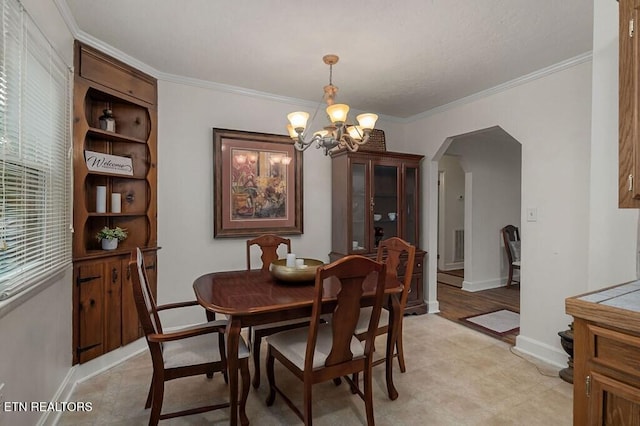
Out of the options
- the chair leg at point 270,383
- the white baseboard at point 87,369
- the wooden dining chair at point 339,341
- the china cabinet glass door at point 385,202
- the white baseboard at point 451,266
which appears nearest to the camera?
the wooden dining chair at point 339,341

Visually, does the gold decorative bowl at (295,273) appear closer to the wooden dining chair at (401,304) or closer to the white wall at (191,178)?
the wooden dining chair at (401,304)

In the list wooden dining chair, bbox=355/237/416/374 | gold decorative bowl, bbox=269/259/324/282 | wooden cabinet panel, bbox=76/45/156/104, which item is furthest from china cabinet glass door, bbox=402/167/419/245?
wooden cabinet panel, bbox=76/45/156/104

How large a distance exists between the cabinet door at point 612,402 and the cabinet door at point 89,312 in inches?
114

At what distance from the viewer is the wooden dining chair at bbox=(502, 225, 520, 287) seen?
205 inches

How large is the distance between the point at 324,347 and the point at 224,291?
2.26ft

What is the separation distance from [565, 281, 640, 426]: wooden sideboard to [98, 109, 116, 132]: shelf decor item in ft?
10.4

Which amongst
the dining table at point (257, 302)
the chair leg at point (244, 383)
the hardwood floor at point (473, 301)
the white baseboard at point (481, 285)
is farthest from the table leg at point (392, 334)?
the white baseboard at point (481, 285)

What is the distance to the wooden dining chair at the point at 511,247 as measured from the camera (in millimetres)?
5199

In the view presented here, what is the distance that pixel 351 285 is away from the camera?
169cm

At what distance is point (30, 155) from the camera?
1671 mm

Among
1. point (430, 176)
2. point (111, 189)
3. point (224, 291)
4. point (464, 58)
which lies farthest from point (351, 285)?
point (430, 176)

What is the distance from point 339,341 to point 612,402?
109 cm

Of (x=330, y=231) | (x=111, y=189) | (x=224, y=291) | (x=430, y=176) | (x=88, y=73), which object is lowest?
(x=224, y=291)

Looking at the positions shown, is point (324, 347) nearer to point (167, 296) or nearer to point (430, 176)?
point (167, 296)
